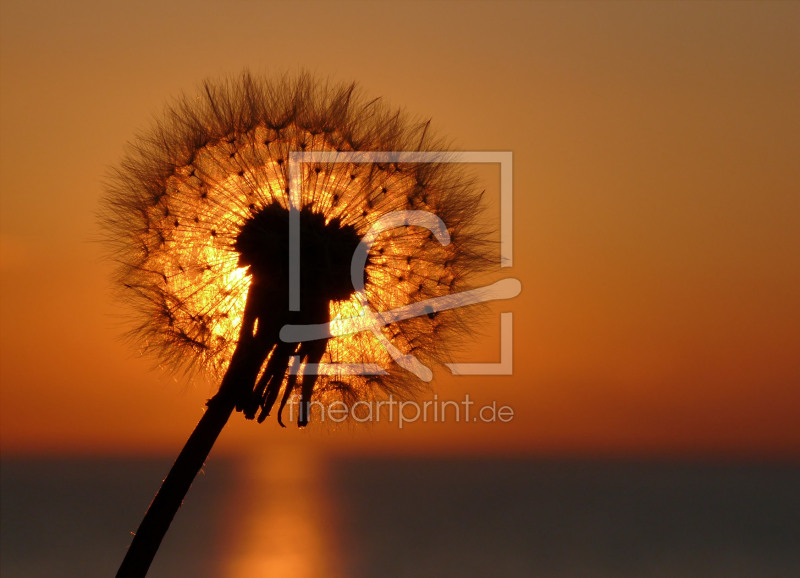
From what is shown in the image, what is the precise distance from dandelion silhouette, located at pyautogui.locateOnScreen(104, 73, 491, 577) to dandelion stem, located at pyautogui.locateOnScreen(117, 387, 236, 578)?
2.95 ft

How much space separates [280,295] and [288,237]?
1.74 feet

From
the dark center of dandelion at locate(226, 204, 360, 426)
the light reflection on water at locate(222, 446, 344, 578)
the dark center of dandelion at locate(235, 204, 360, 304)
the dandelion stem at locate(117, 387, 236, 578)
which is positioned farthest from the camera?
the light reflection on water at locate(222, 446, 344, 578)

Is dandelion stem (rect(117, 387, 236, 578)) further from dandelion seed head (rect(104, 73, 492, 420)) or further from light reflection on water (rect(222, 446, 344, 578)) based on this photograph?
light reflection on water (rect(222, 446, 344, 578))

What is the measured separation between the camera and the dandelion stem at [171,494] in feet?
28.8

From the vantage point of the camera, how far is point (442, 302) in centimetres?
1069

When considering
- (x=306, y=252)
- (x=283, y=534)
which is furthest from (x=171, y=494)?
(x=283, y=534)

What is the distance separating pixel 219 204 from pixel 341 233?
1186 millimetres

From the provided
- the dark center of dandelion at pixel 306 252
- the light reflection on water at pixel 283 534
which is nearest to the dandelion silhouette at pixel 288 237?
the dark center of dandelion at pixel 306 252

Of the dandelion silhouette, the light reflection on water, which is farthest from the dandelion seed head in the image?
the light reflection on water

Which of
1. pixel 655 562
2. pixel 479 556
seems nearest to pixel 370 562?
pixel 479 556

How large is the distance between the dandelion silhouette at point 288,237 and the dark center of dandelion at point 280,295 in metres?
0.01

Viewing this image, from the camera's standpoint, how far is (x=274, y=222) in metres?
10.2

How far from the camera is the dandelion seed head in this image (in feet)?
34.1

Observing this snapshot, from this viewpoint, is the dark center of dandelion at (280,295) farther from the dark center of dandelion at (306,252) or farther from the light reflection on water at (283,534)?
the light reflection on water at (283,534)
